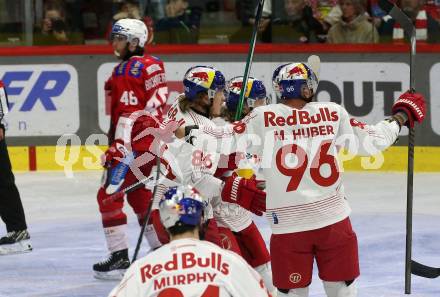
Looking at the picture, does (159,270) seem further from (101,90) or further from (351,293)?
(101,90)

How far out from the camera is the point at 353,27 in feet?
38.9

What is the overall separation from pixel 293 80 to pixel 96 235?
12.9ft

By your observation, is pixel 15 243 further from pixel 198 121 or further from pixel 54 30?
pixel 54 30

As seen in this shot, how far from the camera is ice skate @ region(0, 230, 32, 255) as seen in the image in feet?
29.6

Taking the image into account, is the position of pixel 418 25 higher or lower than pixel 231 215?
higher

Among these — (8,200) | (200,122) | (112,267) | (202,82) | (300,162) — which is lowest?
(112,267)

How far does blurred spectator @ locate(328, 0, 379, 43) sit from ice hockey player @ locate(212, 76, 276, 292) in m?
4.46

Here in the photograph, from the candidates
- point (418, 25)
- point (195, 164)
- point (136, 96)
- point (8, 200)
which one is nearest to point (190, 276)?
point (195, 164)

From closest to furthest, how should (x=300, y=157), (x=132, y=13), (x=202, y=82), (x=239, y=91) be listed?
(x=300, y=157), (x=202, y=82), (x=239, y=91), (x=132, y=13)

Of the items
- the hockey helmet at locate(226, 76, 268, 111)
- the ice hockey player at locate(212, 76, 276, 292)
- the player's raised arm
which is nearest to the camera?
the player's raised arm

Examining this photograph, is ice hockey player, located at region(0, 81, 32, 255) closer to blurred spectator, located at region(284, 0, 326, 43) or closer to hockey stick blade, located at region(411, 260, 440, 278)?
hockey stick blade, located at region(411, 260, 440, 278)

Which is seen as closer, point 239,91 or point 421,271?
point 239,91

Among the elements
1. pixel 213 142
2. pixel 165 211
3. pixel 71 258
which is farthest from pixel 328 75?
pixel 165 211

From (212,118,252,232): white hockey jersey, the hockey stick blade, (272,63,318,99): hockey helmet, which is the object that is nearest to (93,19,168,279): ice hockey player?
(212,118,252,232): white hockey jersey
